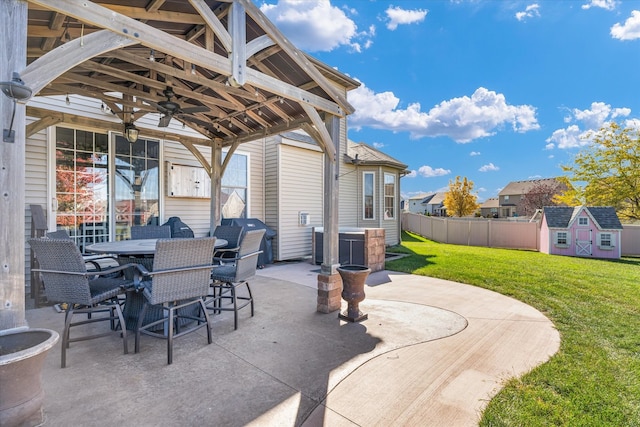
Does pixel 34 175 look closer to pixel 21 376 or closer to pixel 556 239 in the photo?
pixel 21 376

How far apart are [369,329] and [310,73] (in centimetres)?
310

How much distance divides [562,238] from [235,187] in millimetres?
10854

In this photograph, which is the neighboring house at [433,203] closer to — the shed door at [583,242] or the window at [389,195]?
the shed door at [583,242]

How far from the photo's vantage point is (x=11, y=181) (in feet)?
5.61

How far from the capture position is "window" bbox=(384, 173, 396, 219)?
1112 cm

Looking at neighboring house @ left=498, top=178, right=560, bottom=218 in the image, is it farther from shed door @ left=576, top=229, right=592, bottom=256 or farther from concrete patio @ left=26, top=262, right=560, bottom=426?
concrete patio @ left=26, top=262, right=560, bottom=426

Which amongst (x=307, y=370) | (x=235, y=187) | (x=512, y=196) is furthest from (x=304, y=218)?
(x=512, y=196)

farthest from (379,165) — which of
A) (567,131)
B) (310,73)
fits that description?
(567,131)

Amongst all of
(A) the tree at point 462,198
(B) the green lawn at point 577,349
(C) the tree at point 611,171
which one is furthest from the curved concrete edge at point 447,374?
(A) the tree at point 462,198

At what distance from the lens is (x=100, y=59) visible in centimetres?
383

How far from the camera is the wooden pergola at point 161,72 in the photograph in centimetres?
173

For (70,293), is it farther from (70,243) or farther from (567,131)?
(567,131)

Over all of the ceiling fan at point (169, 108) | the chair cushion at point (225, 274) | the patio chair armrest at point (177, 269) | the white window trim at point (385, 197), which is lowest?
the chair cushion at point (225, 274)

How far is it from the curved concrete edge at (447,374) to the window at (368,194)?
683 cm
